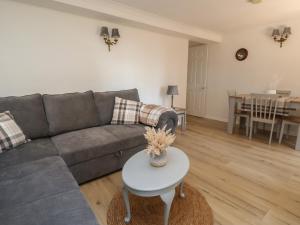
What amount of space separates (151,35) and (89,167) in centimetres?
271

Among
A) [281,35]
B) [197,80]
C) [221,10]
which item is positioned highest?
[221,10]

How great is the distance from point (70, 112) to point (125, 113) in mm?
739

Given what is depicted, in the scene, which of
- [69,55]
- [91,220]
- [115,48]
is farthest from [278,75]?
[91,220]

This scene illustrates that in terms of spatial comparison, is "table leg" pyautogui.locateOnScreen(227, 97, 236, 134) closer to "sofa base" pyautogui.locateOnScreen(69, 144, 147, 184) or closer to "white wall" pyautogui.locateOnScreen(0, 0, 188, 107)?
"white wall" pyautogui.locateOnScreen(0, 0, 188, 107)

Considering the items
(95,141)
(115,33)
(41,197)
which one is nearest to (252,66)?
(115,33)

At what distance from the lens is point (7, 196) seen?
1126 mm

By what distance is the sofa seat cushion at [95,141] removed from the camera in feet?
6.12

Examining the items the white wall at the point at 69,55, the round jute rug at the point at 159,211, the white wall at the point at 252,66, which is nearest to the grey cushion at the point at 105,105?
the white wall at the point at 69,55

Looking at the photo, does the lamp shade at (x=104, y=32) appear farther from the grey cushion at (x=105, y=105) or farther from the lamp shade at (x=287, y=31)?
the lamp shade at (x=287, y=31)

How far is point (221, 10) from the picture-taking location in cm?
289

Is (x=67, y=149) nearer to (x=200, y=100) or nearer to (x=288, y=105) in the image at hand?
(x=288, y=105)

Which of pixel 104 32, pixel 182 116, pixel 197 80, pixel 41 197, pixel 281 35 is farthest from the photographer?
pixel 197 80

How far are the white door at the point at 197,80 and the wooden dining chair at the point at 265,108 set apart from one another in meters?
1.89

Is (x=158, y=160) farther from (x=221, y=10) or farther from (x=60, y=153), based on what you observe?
(x=221, y=10)
